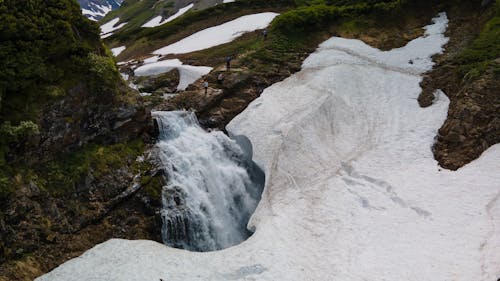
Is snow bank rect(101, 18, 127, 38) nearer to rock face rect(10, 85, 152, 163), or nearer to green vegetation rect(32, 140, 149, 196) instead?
rock face rect(10, 85, 152, 163)

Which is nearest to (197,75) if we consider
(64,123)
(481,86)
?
(64,123)

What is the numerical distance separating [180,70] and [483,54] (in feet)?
85.8

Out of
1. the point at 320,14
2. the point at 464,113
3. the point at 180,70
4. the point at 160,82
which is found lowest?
the point at 464,113

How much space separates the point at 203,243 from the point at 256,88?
15.7m

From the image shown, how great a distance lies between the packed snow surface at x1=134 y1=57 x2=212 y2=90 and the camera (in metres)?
35.5

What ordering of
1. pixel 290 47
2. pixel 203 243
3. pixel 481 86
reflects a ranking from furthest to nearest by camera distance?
pixel 290 47 → pixel 481 86 → pixel 203 243

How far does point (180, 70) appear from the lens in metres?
37.2

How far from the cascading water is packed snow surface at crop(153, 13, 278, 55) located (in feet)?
70.5

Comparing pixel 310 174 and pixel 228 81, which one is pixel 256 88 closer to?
pixel 228 81

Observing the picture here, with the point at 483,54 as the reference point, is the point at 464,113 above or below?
below

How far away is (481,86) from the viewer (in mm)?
27797

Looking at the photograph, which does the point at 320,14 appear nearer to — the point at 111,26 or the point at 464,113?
the point at 464,113


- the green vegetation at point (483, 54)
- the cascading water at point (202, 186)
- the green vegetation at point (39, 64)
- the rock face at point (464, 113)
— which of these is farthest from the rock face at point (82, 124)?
the green vegetation at point (483, 54)

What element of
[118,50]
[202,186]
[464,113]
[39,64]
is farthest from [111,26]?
[464,113]
